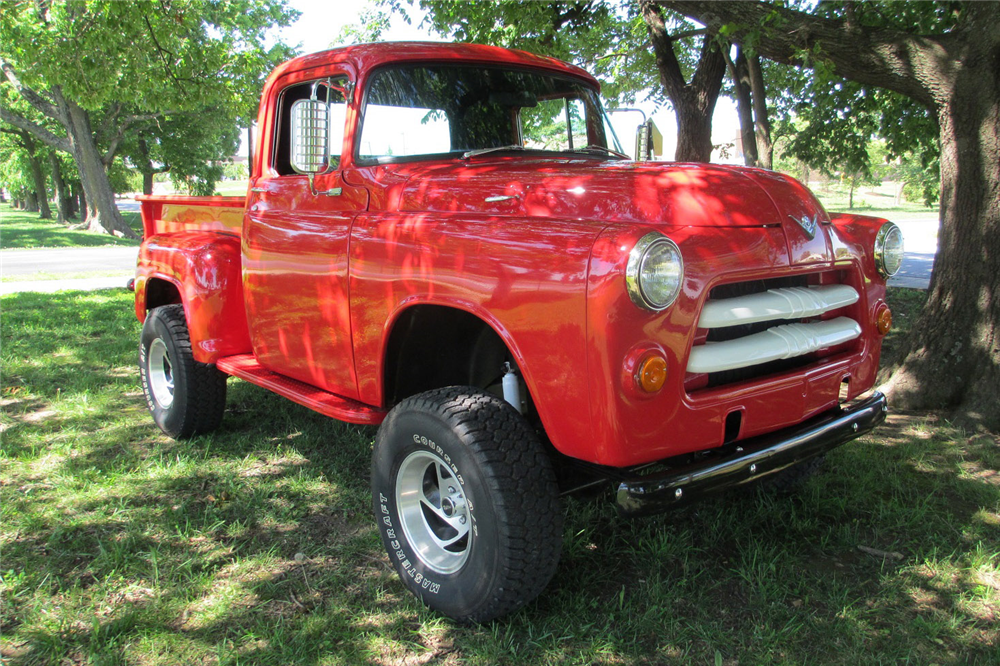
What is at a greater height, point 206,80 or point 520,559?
point 206,80

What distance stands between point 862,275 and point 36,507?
3.85 metres

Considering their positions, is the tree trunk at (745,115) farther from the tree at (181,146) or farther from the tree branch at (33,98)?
the tree at (181,146)

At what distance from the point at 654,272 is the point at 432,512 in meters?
1.36

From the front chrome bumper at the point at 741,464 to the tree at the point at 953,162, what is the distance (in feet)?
6.88

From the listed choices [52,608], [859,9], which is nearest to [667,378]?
[52,608]

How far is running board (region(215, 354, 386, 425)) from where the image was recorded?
3.13 metres

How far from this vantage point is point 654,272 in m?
2.21

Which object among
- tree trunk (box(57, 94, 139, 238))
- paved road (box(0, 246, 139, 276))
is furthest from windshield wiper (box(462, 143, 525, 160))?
tree trunk (box(57, 94, 139, 238))

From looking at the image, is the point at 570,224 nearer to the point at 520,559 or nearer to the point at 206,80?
the point at 520,559

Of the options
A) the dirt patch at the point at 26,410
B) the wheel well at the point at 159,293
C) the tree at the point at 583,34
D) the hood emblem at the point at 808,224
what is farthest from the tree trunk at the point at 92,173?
the hood emblem at the point at 808,224

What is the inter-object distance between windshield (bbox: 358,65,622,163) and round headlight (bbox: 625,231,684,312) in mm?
1343

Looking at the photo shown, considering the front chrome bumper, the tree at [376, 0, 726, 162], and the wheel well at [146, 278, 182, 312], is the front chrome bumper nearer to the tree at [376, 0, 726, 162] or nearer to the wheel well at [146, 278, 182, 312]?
the wheel well at [146, 278, 182, 312]

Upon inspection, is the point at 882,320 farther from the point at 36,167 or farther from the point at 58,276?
the point at 36,167

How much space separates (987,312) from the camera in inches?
173
